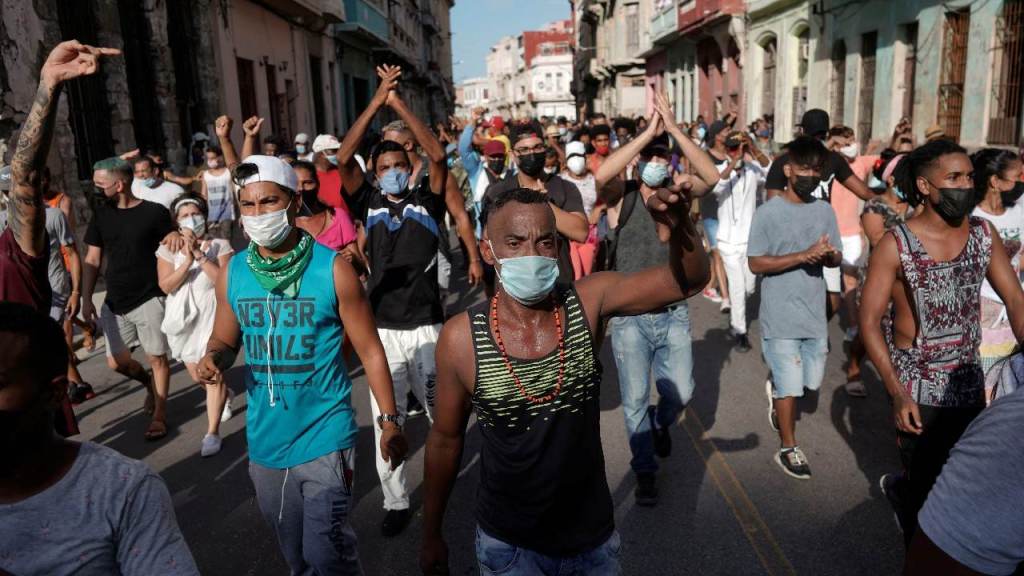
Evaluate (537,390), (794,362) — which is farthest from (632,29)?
(537,390)

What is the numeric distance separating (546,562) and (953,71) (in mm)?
14970

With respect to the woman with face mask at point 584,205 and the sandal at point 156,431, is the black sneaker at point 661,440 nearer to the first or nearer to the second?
the woman with face mask at point 584,205

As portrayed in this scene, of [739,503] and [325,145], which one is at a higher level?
[325,145]

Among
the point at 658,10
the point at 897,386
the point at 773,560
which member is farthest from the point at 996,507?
the point at 658,10

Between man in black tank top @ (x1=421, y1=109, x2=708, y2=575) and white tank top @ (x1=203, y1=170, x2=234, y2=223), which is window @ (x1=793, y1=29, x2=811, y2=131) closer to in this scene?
white tank top @ (x1=203, y1=170, x2=234, y2=223)

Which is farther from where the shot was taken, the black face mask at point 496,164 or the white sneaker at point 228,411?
the black face mask at point 496,164

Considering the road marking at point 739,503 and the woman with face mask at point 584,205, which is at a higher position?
the woman with face mask at point 584,205

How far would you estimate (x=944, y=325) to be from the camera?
3.24m

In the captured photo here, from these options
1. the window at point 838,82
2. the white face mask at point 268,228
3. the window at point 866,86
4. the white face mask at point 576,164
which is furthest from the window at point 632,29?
the white face mask at point 268,228

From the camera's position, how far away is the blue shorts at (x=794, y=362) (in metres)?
4.59

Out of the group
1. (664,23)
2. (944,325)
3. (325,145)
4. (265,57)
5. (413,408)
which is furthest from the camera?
(664,23)

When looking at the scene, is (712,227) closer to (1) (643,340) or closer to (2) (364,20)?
(1) (643,340)

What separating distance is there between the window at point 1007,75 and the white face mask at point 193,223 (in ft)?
40.4

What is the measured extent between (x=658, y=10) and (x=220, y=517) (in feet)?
108
